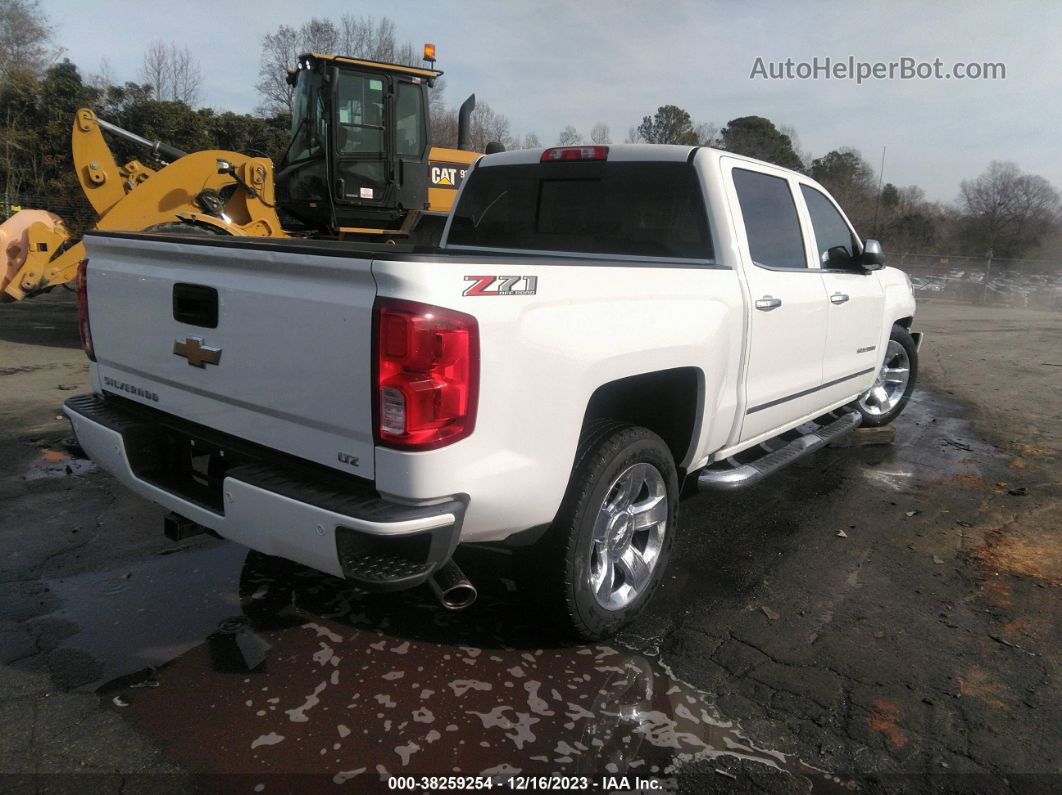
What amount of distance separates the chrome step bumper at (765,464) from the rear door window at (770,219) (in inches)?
43.3

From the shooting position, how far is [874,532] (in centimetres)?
448

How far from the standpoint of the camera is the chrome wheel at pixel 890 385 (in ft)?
21.6

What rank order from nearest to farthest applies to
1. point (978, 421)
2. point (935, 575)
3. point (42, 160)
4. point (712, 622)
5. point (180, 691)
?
point (180, 691), point (712, 622), point (935, 575), point (978, 421), point (42, 160)

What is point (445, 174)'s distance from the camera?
33.3ft

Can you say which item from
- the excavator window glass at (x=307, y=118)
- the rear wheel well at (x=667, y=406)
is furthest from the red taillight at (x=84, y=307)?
the excavator window glass at (x=307, y=118)

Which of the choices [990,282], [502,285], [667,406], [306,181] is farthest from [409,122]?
[990,282]

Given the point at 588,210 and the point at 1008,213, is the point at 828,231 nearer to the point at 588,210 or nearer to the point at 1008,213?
the point at 588,210

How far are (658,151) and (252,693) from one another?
126 inches

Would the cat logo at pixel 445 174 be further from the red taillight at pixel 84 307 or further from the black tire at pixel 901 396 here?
the red taillight at pixel 84 307

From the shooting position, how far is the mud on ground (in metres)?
2.41

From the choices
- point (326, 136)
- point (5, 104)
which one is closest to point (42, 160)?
point (5, 104)

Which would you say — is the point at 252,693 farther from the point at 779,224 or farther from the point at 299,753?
the point at 779,224

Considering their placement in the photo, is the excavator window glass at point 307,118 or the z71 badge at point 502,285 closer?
the z71 badge at point 502,285

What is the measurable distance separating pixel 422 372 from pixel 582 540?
1012mm
